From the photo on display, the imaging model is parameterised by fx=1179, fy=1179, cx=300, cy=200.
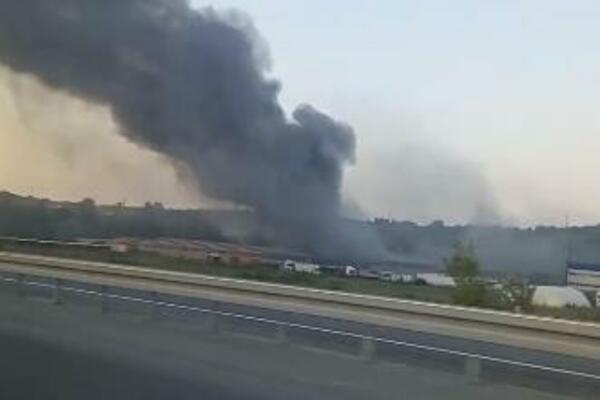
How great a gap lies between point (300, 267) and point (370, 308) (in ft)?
31.1

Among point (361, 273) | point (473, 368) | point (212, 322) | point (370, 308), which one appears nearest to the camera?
point (473, 368)

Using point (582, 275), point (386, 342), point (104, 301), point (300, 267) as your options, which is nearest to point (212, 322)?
point (104, 301)

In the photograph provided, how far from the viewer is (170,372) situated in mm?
12195

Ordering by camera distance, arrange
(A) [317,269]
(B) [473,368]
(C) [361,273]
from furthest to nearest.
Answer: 1. (C) [361,273]
2. (A) [317,269]
3. (B) [473,368]

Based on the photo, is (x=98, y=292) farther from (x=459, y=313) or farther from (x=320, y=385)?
(x=320, y=385)

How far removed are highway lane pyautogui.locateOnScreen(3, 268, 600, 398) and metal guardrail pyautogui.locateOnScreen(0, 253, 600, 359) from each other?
0.79ft

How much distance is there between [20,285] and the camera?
79.4 feet

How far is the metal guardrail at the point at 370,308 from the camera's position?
12.9 meters

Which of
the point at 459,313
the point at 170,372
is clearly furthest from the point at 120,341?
the point at 459,313

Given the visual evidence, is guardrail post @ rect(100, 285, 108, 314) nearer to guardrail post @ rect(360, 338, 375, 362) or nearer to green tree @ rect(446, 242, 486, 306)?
green tree @ rect(446, 242, 486, 306)

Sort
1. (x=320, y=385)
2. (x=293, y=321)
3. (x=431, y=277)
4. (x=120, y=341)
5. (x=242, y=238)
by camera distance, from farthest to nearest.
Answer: (x=242, y=238)
(x=431, y=277)
(x=293, y=321)
(x=120, y=341)
(x=320, y=385)

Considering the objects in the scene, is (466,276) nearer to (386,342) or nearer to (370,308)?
(370,308)

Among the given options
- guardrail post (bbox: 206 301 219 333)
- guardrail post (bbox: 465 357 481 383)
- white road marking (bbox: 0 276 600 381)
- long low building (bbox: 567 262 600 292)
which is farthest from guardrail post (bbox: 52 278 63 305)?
guardrail post (bbox: 465 357 481 383)

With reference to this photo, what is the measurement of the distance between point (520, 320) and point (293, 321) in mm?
4988
